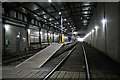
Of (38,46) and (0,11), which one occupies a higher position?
(0,11)

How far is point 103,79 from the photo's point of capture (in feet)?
13.3

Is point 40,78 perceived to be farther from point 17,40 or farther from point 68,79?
point 17,40

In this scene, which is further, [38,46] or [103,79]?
[38,46]

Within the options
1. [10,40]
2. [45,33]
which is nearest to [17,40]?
[10,40]

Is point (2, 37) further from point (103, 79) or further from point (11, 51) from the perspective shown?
point (103, 79)

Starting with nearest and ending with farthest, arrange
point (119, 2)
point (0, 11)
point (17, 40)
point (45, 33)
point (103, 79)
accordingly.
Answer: point (103, 79)
point (119, 2)
point (0, 11)
point (17, 40)
point (45, 33)

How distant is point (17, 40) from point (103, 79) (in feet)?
44.9

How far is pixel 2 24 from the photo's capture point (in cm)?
1080

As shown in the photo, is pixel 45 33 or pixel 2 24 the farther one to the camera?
pixel 45 33

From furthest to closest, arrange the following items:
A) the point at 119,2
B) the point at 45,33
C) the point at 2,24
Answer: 1. the point at 45,33
2. the point at 2,24
3. the point at 119,2

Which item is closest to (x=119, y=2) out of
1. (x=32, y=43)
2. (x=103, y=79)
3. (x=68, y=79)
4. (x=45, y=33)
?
(x=103, y=79)

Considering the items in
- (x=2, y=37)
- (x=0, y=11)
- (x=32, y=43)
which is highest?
(x=0, y=11)

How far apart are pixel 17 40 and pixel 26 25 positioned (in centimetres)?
330

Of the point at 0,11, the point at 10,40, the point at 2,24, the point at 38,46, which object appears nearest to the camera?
the point at 0,11
